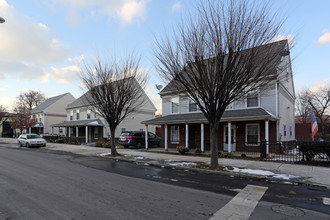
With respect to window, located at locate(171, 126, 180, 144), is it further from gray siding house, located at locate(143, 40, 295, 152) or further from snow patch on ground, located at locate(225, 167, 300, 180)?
snow patch on ground, located at locate(225, 167, 300, 180)

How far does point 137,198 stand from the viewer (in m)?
5.84


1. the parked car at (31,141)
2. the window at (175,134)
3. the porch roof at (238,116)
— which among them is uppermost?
the porch roof at (238,116)

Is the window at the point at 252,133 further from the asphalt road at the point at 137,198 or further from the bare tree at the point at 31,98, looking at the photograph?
the bare tree at the point at 31,98

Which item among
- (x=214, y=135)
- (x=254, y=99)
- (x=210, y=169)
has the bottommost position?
(x=210, y=169)

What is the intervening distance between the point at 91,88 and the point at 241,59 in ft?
34.4

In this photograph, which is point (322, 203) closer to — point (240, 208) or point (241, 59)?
point (240, 208)

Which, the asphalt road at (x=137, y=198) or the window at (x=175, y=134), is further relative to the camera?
the window at (x=175, y=134)

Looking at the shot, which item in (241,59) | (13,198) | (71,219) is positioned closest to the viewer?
(71,219)

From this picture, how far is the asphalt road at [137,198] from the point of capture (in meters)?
4.76

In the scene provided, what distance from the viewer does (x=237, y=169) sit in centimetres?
1038

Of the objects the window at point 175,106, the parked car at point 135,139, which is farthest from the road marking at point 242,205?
the parked car at point 135,139

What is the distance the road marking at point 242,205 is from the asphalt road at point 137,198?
0.13 m

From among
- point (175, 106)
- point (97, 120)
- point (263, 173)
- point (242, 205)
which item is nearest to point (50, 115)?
point (97, 120)

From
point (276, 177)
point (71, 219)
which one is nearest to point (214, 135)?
point (276, 177)
